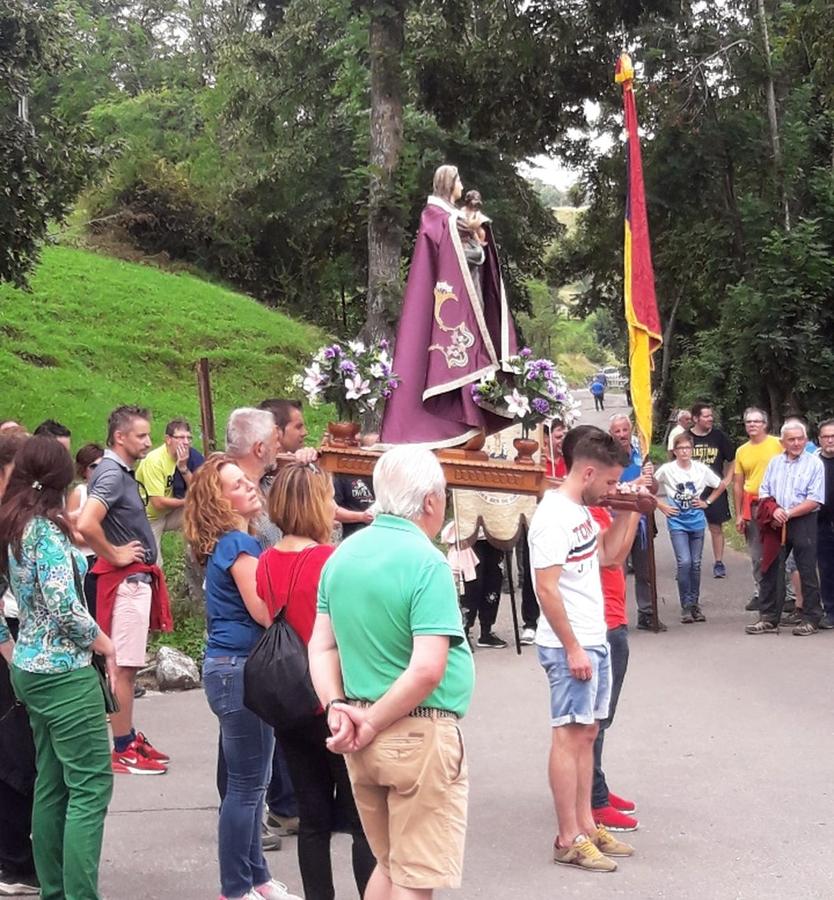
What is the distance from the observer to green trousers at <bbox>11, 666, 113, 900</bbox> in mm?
4688

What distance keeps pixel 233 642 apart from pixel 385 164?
11.2 m

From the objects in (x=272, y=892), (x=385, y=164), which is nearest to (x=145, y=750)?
(x=272, y=892)

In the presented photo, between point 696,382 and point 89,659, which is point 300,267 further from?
point 89,659

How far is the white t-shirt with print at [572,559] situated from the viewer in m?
5.46

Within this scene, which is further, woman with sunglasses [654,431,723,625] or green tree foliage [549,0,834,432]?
green tree foliage [549,0,834,432]

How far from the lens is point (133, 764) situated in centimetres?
721

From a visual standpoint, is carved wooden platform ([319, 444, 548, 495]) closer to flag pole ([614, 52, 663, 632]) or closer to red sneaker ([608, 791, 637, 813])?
flag pole ([614, 52, 663, 632])

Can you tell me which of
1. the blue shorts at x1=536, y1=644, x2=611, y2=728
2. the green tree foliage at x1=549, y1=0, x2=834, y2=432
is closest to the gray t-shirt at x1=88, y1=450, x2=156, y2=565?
the blue shorts at x1=536, y1=644, x2=611, y2=728

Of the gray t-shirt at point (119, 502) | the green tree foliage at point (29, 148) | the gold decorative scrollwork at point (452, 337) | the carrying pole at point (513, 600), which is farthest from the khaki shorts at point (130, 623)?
the green tree foliage at point (29, 148)

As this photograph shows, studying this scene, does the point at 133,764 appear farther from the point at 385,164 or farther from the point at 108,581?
the point at 385,164

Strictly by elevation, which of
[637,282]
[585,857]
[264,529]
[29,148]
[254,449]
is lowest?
[585,857]

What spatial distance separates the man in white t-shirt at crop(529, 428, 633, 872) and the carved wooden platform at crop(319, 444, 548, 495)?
1550mm

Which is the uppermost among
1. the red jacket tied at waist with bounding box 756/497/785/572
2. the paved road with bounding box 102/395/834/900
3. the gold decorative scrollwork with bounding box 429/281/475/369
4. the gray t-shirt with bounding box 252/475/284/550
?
the gold decorative scrollwork with bounding box 429/281/475/369

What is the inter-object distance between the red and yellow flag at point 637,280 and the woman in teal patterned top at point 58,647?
14.8ft
